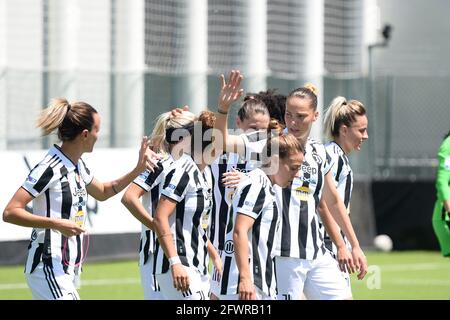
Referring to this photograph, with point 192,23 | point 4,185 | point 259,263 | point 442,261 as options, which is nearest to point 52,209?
point 259,263

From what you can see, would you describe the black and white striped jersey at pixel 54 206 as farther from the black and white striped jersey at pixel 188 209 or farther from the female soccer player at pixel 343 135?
the female soccer player at pixel 343 135

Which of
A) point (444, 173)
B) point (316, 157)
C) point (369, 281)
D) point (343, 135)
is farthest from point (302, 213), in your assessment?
point (369, 281)

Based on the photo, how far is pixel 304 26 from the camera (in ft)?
79.9

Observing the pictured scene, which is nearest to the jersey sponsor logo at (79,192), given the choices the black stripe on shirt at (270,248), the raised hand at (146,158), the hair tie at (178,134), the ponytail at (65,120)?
the ponytail at (65,120)

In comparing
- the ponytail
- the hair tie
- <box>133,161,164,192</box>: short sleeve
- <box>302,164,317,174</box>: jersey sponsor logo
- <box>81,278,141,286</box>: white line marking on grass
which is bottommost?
<box>81,278,141,286</box>: white line marking on grass

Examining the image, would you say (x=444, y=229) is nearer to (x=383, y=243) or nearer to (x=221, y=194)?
(x=221, y=194)

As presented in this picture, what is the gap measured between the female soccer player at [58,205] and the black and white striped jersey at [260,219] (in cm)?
108

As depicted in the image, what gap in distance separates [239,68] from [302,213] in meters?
14.8

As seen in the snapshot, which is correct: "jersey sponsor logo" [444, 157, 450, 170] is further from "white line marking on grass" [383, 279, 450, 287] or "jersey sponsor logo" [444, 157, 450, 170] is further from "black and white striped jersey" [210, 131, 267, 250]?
"white line marking on grass" [383, 279, 450, 287]

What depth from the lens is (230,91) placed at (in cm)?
747

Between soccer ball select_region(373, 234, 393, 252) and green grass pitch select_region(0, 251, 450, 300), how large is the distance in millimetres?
1667

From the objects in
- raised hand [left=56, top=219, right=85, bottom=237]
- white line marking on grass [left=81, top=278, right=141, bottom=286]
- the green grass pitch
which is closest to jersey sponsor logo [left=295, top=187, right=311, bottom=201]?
raised hand [left=56, top=219, right=85, bottom=237]

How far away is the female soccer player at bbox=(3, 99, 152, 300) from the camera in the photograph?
725cm

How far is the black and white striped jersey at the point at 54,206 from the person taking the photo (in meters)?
7.34
